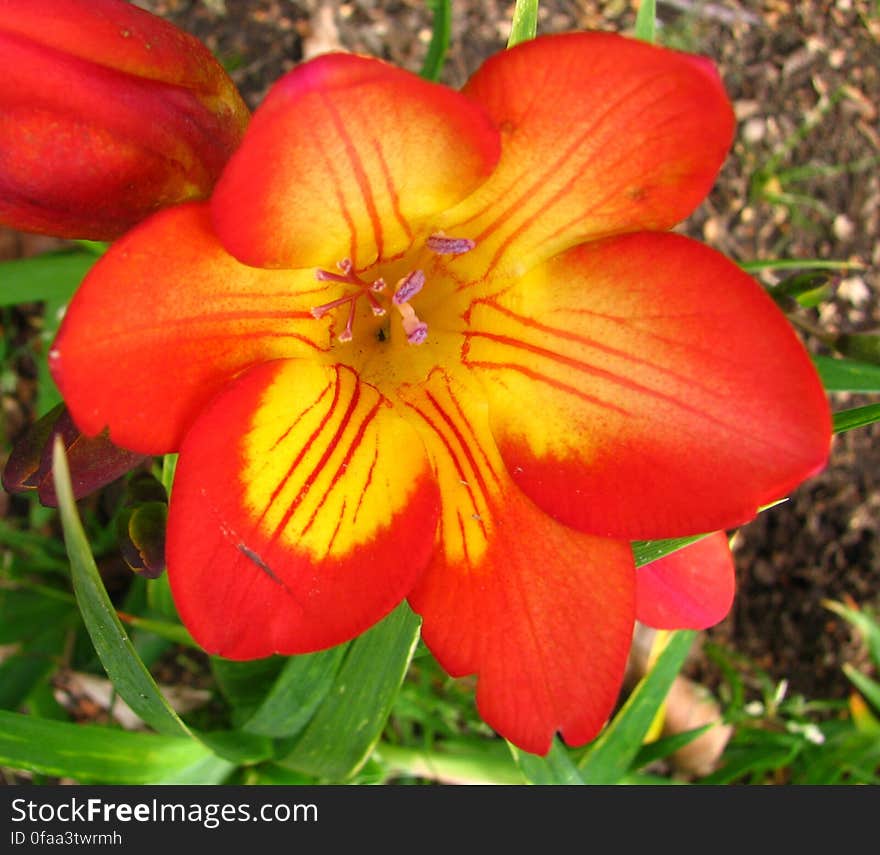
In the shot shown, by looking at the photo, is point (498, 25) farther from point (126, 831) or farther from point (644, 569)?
point (126, 831)

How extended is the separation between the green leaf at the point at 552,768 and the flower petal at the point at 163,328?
0.63 m

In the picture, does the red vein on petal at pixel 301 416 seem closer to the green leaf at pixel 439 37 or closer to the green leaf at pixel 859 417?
the green leaf at pixel 859 417

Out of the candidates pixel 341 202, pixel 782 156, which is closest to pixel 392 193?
pixel 341 202

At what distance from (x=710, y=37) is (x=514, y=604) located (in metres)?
1.71

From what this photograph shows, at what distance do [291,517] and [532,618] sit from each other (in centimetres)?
22

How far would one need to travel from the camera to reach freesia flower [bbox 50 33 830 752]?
2.15 feet

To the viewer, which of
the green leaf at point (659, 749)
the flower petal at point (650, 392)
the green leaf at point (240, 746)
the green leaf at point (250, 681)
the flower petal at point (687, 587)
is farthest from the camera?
the green leaf at point (659, 749)

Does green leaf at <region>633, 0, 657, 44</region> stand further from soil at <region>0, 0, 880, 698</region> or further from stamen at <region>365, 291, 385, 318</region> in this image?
soil at <region>0, 0, 880, 698</region>

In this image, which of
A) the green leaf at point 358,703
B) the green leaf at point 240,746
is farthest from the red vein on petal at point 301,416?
the green leaf at point 240,746

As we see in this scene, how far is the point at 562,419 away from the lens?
82cm

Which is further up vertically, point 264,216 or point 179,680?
point 264,216

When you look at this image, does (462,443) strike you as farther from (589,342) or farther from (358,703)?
(358,703)

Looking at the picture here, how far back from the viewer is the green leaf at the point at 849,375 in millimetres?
1089

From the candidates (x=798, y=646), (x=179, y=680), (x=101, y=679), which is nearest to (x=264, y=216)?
(x=101, y=679)
